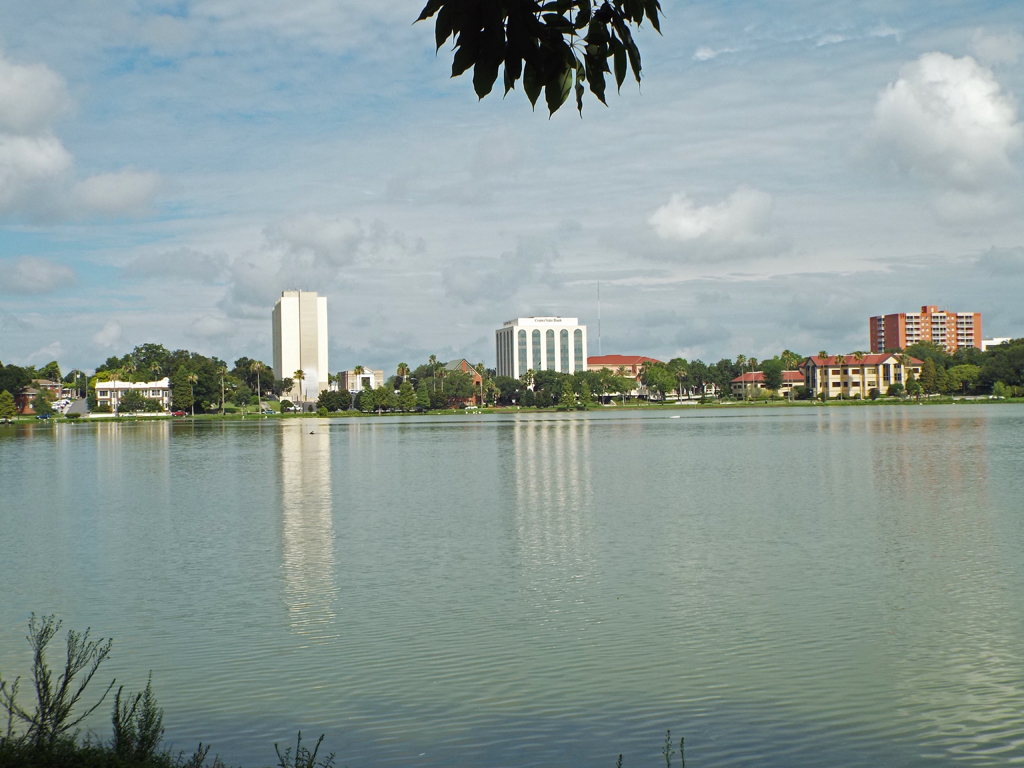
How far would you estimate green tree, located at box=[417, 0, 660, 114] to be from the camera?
4.09m

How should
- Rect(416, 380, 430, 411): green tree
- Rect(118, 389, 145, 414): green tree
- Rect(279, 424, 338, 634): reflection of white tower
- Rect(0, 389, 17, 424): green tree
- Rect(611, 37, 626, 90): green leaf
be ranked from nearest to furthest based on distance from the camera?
Rect(611, 37, 626, 90): green leaf → Rect(279, 424, 338, 634): reflection of white tower → Rect(0, 389, 17, 424): green tree → Rect(118, 389, 145, 414): green tree → Rect(416, 380, 430, 411): green tree

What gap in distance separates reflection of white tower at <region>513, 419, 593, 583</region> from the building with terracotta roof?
500 ft

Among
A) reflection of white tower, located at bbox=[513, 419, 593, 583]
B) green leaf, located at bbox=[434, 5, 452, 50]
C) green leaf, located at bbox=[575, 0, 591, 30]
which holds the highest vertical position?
green leaf, located at bbox=[575, 0, 591, 30]

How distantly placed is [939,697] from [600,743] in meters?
3.85

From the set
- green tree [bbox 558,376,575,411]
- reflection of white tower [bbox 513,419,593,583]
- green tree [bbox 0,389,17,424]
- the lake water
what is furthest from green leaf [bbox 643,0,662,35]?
green tree [bbox 558,376,575,411]

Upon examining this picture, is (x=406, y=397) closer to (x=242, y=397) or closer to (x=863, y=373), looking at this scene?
(x=242, y=397)

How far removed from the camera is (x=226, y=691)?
10742mm

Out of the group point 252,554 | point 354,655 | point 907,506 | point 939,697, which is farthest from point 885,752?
point 907,506

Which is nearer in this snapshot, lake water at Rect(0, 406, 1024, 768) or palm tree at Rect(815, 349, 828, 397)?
lake water at Rect(0, 406, 1024, 768)

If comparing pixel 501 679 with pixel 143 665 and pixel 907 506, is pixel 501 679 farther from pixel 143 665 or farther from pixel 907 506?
pixel 907 506

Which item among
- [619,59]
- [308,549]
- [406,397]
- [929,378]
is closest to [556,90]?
[619,59]

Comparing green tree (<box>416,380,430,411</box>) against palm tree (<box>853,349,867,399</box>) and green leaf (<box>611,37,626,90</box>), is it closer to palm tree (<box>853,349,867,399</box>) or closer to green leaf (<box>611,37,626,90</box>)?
palm tree (<box>853,349,867,399</box>)

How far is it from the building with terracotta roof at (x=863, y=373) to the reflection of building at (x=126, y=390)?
129 meters

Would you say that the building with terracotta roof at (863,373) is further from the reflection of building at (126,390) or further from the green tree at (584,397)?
the reflection of building at (126,390)
